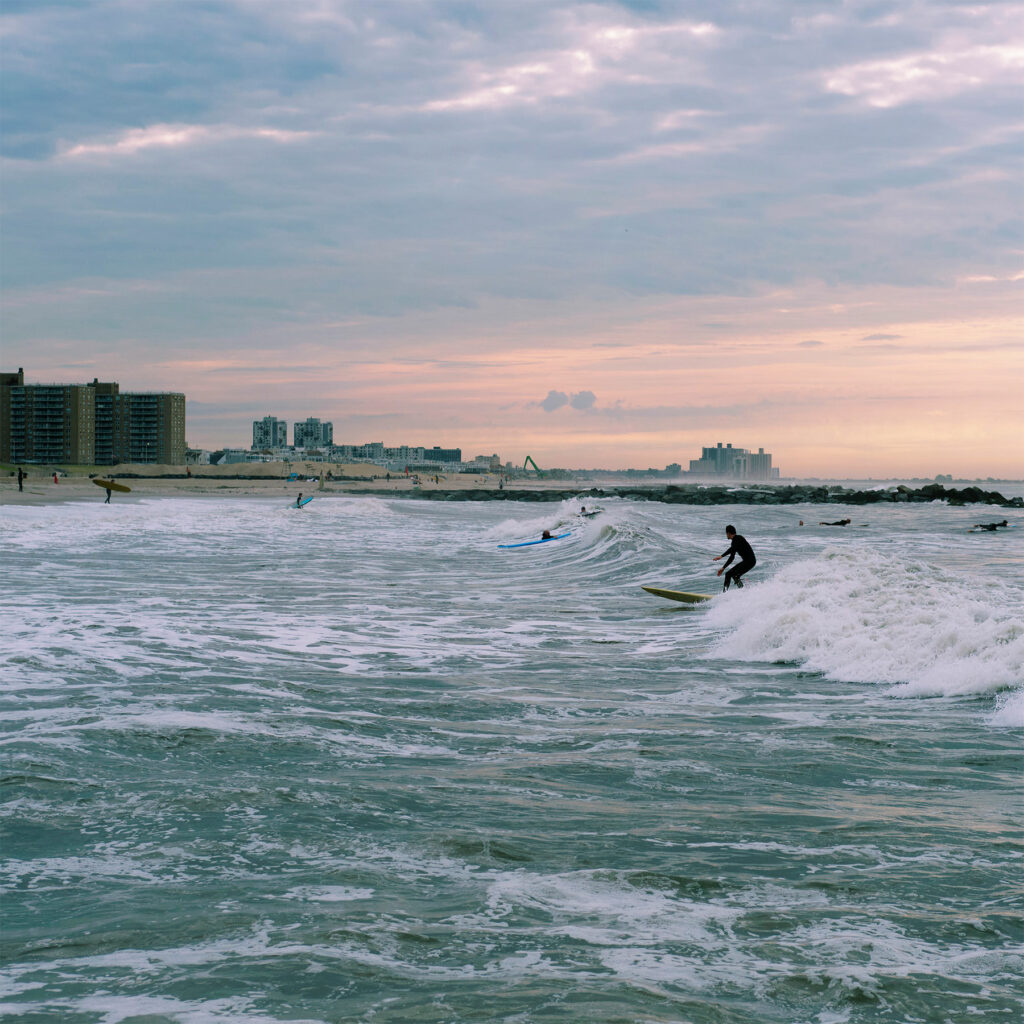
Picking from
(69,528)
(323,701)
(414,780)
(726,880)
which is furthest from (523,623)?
(69,528)

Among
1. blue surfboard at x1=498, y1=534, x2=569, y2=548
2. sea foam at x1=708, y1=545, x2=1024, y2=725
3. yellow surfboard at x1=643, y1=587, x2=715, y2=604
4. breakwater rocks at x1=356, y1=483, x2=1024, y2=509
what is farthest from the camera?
breakwater rocks at x1=356, y1=483, x2=1024, y2=509

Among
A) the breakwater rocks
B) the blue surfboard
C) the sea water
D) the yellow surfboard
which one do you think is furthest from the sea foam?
the breakwater rocks

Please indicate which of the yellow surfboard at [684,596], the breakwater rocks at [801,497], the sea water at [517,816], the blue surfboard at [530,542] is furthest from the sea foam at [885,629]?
the breakwater rocks at [801,497]

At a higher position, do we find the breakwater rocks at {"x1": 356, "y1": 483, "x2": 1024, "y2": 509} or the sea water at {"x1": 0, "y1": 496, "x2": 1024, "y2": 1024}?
the breakwater rocks at {"x1": 356, "y1": 483, "x2": 1024, "y2": 509}

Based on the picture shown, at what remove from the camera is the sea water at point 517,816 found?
14.4 feet

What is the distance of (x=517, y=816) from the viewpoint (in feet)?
22.2

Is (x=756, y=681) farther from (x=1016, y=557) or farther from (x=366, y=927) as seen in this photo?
(x=1016, y=557)

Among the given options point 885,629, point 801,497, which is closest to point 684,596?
point 885,629

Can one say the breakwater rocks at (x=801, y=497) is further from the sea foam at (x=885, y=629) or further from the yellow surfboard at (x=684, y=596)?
the sea foam at (x=885, y=629)

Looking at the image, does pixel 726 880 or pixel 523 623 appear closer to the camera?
pixel 726 880

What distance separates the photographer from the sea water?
439 cm

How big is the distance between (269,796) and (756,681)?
7339mm

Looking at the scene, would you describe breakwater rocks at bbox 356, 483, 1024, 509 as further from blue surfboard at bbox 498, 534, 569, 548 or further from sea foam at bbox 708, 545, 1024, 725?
sea foam at bbox 708, 545, 1024, 725

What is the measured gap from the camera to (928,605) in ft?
50.5
